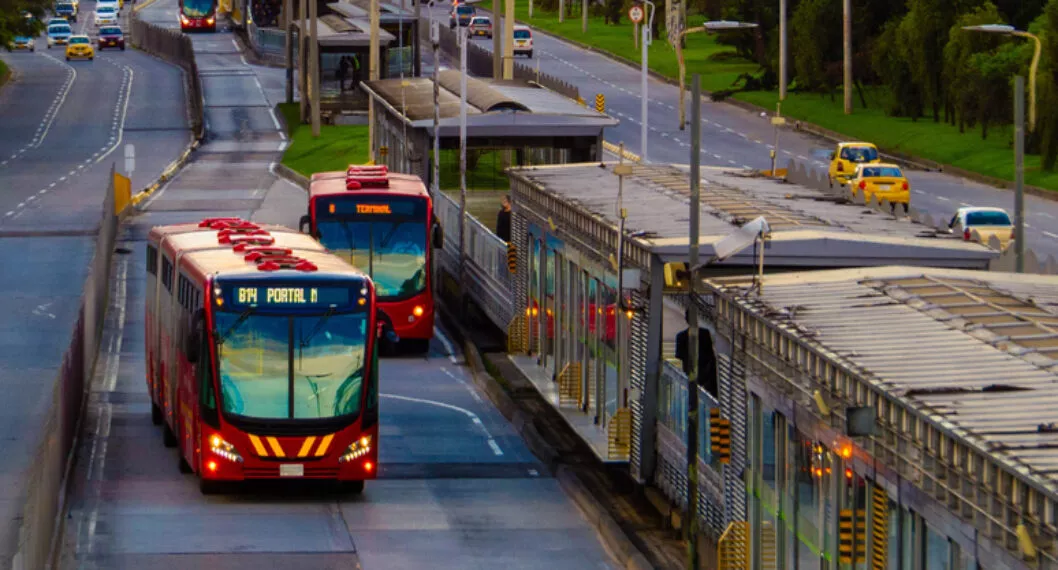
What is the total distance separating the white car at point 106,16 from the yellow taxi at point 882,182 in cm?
9914

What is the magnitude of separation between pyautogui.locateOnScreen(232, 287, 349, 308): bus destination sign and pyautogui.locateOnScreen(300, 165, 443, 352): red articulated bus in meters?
12.8

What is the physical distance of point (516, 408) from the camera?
3372 centimetres

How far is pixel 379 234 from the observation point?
39.5 m

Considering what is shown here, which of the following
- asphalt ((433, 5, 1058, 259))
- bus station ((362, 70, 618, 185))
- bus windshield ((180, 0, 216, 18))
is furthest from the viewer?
bus windshield ((180, 0, 216, 18))

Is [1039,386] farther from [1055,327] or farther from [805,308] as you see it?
[805,308]

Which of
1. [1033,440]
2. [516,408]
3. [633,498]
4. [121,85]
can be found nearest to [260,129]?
[121,85]

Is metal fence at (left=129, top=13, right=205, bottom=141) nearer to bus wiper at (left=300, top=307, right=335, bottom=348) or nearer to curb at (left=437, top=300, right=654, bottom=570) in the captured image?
curb at (left=437, top=300, right=654, bottom=570)

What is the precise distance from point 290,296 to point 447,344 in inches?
640

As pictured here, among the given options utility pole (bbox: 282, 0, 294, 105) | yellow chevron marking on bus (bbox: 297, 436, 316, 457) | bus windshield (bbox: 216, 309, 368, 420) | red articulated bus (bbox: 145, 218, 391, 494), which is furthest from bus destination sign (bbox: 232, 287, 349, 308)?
utility pole (bbox: 282, 0, 294, 105)

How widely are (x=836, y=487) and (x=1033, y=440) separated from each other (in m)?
3.60

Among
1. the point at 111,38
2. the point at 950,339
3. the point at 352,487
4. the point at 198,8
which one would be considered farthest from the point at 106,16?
the point at 950,339

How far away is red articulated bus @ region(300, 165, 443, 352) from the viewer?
129ft

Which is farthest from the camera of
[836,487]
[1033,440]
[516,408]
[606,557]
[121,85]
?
[121,85]

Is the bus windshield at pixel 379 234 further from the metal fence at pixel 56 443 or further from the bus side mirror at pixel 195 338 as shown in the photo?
the bus side mirror at pixel 195 338
